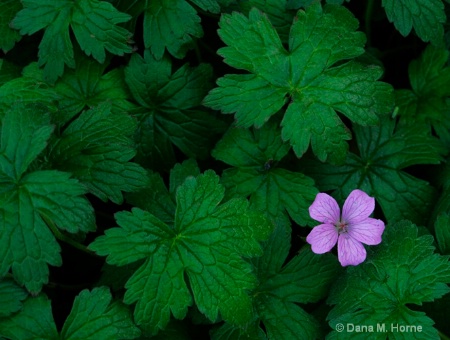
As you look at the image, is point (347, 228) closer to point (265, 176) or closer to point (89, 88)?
point (265, 176)

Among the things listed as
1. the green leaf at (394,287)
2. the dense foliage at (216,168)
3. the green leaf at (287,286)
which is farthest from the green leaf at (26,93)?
the green leaf at (394,287)

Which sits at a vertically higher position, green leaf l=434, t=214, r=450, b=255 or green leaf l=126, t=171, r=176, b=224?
green leaf l=126, t=171, r=176, b=224

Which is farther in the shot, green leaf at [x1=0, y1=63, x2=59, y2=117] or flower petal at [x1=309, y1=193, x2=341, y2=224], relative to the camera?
green leaf at [x1=0, y1=63, x2=59, y2=117]

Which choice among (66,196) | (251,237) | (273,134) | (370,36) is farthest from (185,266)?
(370,36)

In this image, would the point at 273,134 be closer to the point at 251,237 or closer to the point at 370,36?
the point at 251,237

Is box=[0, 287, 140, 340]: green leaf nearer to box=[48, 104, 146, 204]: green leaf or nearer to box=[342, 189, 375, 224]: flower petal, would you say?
box=[48, 104, 146, 204]: green leaf

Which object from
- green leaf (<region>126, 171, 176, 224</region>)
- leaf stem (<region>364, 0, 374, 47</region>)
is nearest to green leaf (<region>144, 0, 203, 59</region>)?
green leaf (<region>126, 171, 176, 224</region>)

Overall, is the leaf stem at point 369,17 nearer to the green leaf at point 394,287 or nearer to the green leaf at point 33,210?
the green leaf at point 394,287

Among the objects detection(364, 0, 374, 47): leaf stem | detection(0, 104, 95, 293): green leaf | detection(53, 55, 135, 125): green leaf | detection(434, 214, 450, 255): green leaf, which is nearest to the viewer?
detection(0, 104, 95, 293): green leaf
